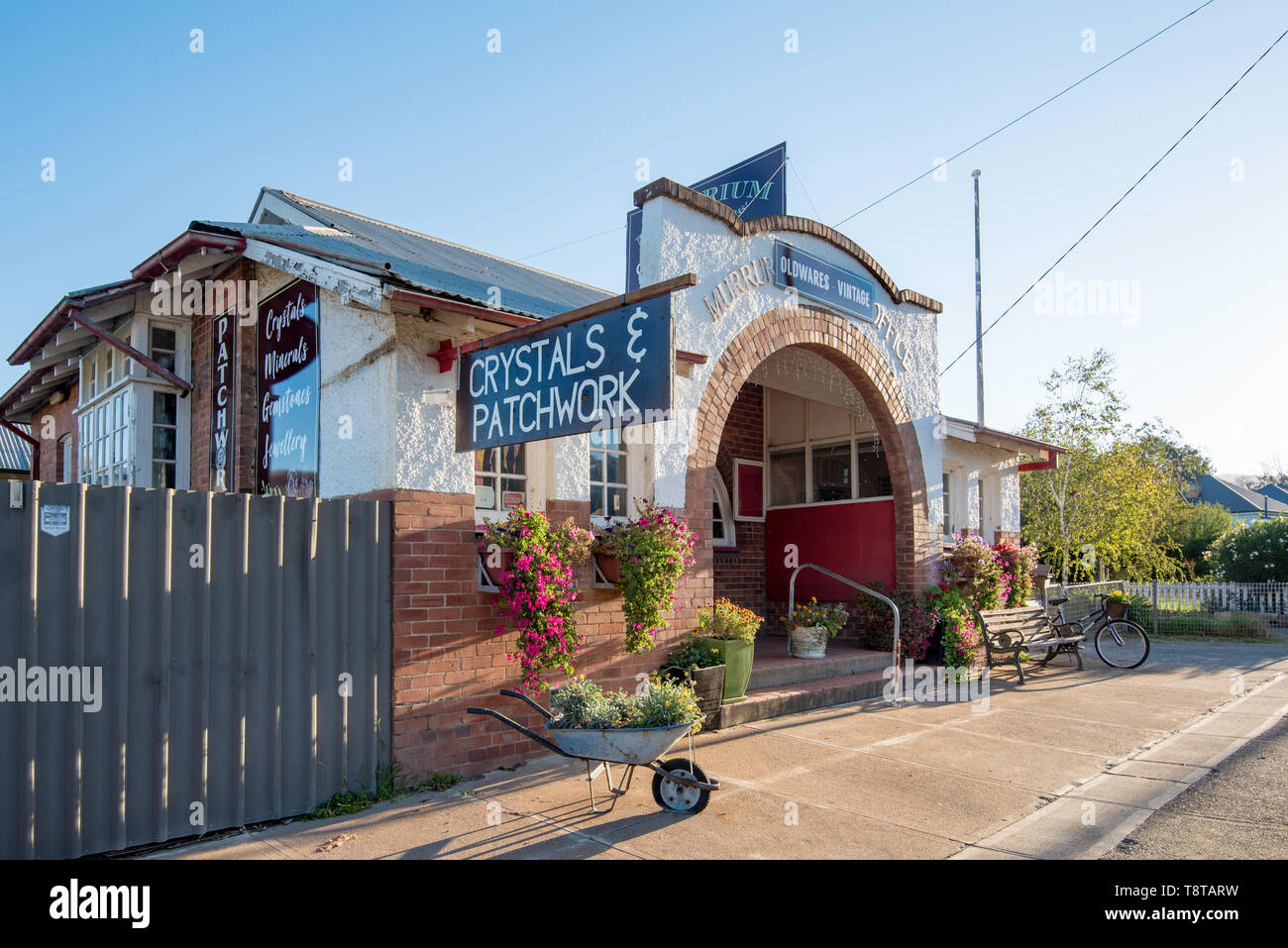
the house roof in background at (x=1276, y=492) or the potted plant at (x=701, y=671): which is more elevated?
the house roof in background at (x=1276, y=492)

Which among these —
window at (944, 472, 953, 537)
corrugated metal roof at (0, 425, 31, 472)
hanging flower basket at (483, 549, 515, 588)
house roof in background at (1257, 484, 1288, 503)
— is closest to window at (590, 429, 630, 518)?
hanging flower basket at (483, 549, 515, 588)

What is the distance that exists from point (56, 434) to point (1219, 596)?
22.4 m

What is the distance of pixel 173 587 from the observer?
4.72 meters

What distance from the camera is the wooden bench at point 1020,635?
35.4 feet

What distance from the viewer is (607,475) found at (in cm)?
770

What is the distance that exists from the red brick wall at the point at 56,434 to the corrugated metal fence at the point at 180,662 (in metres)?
6.93

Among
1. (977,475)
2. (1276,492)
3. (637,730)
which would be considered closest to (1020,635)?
(977,475)

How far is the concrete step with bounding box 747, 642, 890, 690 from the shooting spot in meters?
8.79

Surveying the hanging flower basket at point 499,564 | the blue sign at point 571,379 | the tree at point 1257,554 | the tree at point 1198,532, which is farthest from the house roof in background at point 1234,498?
the blue sign at point 571,379

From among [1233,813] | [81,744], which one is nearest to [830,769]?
[1233,813]

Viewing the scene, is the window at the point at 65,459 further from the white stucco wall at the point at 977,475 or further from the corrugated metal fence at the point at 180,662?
the white stucco wall at the point at 977,475

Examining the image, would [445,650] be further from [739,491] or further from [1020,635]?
[1020,635]

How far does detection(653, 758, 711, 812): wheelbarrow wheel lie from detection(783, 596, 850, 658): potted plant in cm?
470

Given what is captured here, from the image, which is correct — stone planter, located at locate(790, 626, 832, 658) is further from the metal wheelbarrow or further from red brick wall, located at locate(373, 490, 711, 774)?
the metal wheelbarrow
